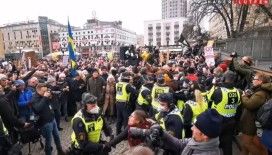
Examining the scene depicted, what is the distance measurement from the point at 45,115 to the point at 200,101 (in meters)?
3.45

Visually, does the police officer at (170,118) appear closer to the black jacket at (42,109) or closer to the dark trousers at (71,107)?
the black jacket at (42,109)

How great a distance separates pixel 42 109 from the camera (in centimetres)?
720

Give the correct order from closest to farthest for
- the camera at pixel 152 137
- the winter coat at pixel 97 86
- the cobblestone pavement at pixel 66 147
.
Answer: the camera at pixel 152 137 < the cobblestone pavement at pixel 66 147 < the winter coat at pixel 97 86

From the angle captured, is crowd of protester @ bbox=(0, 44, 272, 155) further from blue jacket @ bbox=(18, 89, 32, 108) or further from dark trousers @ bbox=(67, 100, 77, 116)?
dark trousers @ bbox=(67, 100, 77, 116)

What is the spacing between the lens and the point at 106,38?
13438 centimetres

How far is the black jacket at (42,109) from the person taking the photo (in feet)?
23.5

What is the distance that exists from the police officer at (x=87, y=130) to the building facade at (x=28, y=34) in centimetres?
11938

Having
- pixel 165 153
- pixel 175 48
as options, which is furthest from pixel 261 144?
pixel 175 48

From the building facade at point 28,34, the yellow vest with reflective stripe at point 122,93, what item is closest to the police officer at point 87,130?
the yellow vest with reflective stripe at point 122,93

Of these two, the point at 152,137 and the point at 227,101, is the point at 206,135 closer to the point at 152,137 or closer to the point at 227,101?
the point at 152,137

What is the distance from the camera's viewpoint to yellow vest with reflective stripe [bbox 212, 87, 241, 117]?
6.32 metres

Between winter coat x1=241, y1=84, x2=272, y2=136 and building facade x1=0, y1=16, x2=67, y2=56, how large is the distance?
119 meters

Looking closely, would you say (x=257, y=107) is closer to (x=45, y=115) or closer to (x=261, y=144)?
(x=261, y=144)

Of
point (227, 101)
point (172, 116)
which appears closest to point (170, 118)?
point (172, 116)
